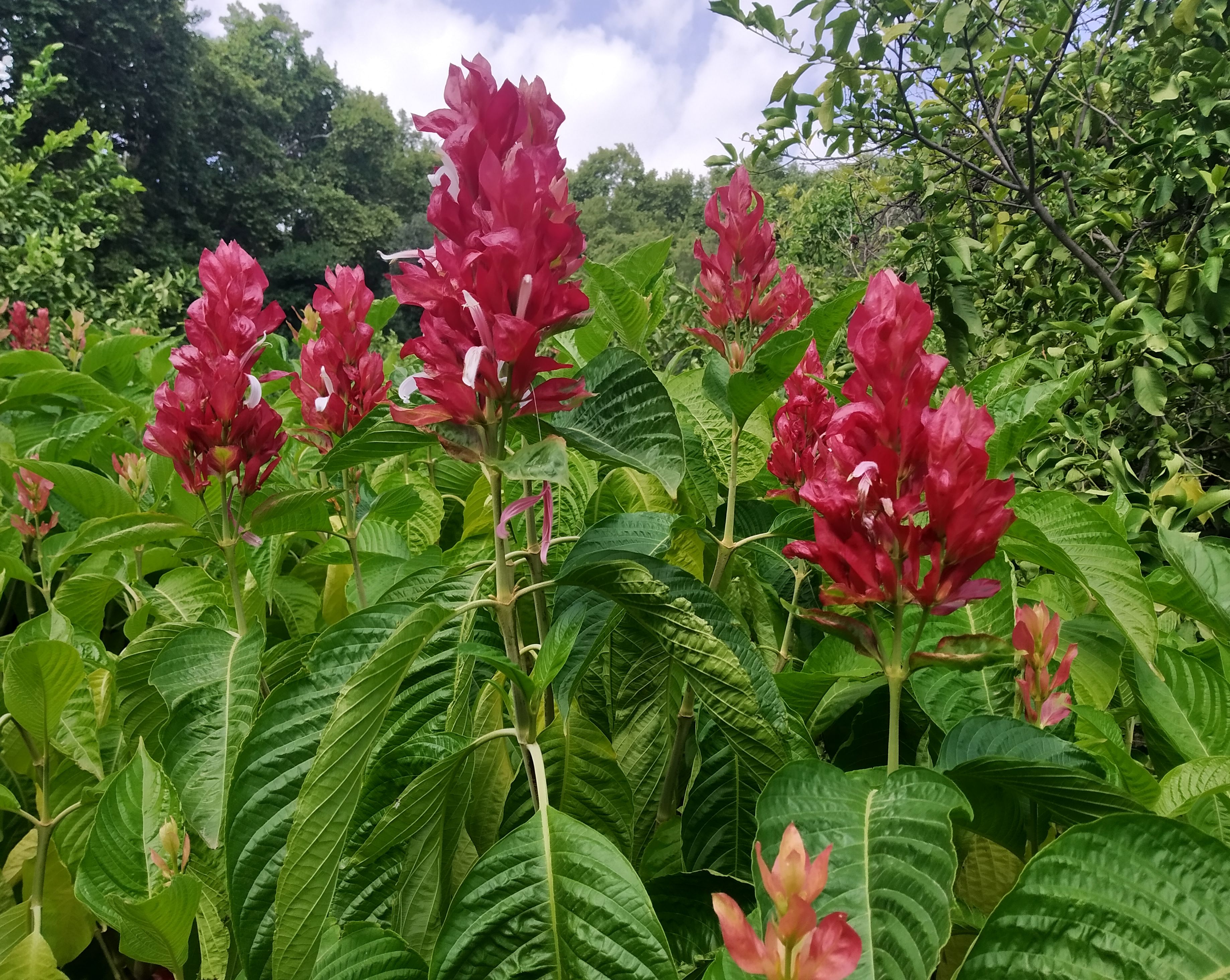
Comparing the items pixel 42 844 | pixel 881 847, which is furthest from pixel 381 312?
pixel 881 847

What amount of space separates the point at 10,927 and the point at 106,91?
1277 inches

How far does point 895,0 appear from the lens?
2.23m

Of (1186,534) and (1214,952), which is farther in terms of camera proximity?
(1186,534)

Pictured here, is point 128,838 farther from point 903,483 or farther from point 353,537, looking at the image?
point 903,483

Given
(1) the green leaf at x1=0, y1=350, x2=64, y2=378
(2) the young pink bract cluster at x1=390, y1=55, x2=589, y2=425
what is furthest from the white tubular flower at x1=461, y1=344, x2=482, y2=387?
(1) the green leaf at x1=0, y1=350, x2=64, y2=378

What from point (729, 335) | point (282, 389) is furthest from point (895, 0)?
point (282, 389)

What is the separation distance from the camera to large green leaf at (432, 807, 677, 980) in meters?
0.55

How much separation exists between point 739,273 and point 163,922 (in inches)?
45.0

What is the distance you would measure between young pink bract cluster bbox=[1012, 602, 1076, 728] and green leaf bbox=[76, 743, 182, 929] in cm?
96

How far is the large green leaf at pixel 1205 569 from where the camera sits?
820mm

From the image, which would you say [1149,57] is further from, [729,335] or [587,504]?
[587,504]

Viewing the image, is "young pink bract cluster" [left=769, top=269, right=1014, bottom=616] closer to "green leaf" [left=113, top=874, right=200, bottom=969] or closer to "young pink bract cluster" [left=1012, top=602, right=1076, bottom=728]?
"young pink bract cluster" [left=1012, top=602, right=1076, bottom=728]

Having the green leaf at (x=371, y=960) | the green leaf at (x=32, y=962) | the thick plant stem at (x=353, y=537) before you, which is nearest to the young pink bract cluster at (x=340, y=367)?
the thick plant stem at (x=353, y=537)

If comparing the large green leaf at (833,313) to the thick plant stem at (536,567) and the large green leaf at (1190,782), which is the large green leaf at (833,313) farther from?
the large green leaf at (1190,782)
